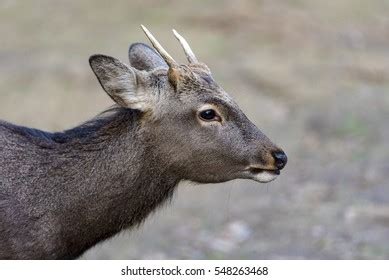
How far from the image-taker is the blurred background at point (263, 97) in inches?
573

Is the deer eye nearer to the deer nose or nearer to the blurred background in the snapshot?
the deer nose

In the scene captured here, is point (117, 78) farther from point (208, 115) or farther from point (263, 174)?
point (263, 174)

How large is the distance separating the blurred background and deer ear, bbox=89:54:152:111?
3.96 metres

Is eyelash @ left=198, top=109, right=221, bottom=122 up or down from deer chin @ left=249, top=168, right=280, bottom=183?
up

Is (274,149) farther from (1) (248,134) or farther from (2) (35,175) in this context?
(2) (35,175)

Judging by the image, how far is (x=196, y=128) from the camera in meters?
9.02

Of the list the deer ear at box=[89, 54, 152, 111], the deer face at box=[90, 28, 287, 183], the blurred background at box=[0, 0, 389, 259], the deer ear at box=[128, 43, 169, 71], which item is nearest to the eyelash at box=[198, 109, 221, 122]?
the deer face at box=[90, 28, 287, 183]

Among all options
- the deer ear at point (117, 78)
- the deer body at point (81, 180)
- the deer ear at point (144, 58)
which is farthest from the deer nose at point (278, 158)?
the deer ear at point (144, 58)

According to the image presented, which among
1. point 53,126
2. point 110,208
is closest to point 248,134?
point 110,208

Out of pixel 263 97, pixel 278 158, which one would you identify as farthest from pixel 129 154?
pixel 263 97

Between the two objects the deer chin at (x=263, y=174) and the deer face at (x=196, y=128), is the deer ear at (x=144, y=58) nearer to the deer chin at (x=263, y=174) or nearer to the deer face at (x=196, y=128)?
the deer face at (x=196, y=128)

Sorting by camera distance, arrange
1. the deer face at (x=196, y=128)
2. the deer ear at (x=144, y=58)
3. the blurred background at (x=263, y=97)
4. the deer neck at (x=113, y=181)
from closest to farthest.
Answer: the deer neck at (x=113, y=181)
the deer face at (x=196, y=128)
the deer ear at (x=144, y=58)
the blurred background at (x=263, y=97)

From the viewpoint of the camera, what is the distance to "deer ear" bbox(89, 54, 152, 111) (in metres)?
8.79

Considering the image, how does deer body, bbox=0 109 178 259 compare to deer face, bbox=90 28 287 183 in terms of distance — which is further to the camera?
deer face, bbox=90 28 287 183
